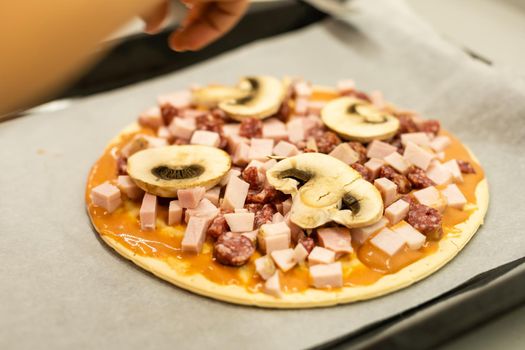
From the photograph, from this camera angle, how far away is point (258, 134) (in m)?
2.40

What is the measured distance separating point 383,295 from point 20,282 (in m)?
1.13

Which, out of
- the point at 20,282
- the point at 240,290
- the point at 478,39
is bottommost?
the point at 20,282

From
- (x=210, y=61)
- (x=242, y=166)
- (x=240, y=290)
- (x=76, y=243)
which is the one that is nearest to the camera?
(x=240, y=290)

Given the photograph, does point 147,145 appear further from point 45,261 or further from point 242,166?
point 45,261

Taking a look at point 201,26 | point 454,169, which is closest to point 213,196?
point 201,26

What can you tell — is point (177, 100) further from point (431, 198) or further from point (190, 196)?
point (431, 198)

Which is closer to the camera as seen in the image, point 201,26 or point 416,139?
point 201,26

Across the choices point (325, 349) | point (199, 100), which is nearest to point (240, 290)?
point (325, 349)

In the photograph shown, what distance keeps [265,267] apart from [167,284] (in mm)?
313

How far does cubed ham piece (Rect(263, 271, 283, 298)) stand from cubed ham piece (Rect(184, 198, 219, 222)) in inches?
12.5

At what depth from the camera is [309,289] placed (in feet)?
5.89

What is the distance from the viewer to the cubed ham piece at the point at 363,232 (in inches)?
75.2

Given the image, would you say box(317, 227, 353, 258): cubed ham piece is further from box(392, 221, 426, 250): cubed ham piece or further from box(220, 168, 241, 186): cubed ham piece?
box(220, 168, 241, 186): cubed ham piece

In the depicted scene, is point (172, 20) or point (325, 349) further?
point (172, 20)
